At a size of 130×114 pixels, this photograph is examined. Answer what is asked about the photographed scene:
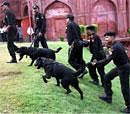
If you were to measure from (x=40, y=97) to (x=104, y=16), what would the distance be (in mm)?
28377

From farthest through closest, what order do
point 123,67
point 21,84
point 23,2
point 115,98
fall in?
1. point 23,2
2. point 115,98
3. point 21,84
4. point 123,67

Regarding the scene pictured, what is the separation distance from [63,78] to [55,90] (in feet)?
1.54

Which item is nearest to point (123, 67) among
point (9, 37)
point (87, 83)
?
point (87, 83)

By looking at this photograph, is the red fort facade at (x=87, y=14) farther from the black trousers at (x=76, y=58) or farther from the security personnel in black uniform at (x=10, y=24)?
the black trousers at (x=76, y=58)

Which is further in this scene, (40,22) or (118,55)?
(40,22)

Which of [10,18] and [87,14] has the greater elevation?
[10,18]

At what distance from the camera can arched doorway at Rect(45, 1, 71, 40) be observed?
40781mm

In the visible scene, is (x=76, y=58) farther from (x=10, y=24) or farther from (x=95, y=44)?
(x=10, y=24)

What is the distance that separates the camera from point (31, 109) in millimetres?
11867

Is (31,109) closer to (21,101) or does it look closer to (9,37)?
(21,101)

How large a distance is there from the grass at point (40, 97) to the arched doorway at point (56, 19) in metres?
24.1

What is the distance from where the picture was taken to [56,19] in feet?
134

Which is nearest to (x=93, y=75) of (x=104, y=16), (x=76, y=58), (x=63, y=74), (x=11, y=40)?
(x=76, y=58)

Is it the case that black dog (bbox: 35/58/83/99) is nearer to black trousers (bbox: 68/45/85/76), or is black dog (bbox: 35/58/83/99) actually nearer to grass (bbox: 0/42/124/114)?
grass (bbox: 0/42/124/114)
